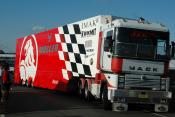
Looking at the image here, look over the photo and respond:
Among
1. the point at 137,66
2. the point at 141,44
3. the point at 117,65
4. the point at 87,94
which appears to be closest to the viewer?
the point at 117,65

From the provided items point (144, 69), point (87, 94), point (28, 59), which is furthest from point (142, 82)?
point (28, 59)

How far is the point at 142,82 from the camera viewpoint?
1650cm

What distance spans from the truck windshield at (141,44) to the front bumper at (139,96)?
1.22 meters

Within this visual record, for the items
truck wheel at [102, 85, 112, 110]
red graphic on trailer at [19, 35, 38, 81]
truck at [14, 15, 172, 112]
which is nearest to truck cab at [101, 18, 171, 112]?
truck at [14, 15, 172, 112]

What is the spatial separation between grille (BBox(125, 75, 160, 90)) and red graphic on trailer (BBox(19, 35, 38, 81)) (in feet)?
45.8

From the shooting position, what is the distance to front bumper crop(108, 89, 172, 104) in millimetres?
16203

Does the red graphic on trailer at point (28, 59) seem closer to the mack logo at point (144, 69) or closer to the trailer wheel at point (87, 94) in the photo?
the trailer wheel at point (87, 94)

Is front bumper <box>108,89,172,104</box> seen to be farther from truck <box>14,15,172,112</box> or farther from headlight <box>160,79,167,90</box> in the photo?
headlight <box>160,79,167,90</box>

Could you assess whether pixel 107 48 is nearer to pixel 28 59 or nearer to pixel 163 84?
pixel 163 84

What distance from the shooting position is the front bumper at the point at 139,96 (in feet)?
53.2

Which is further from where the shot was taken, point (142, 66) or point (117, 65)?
point (142, 66)

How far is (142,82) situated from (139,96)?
516 millimetres

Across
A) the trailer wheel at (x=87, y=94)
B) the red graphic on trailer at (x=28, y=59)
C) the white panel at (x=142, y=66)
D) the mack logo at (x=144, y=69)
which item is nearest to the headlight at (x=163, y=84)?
the white panel at (x=142, y=66)

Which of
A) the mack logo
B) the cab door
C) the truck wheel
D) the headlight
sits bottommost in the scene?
the truck wheel
